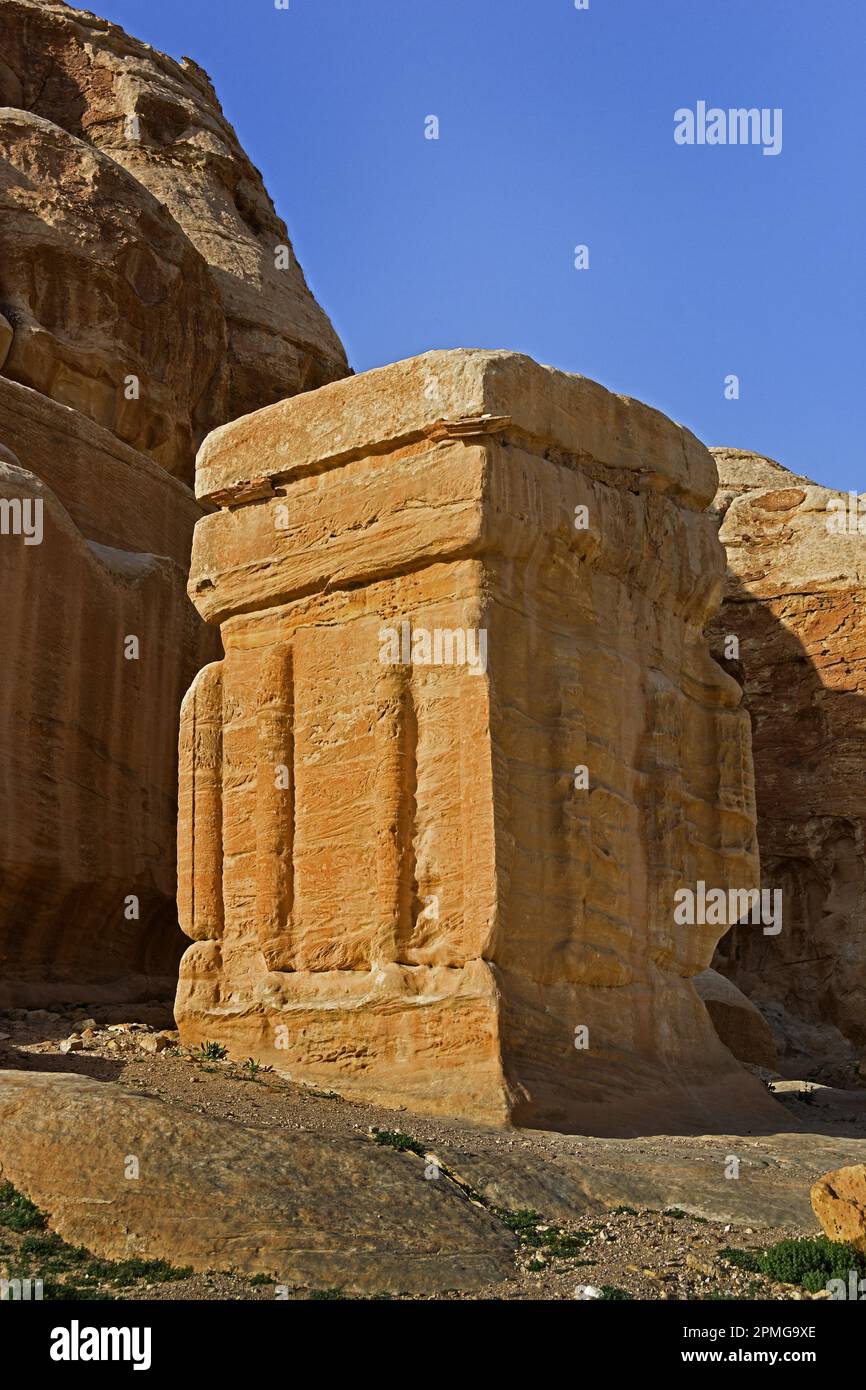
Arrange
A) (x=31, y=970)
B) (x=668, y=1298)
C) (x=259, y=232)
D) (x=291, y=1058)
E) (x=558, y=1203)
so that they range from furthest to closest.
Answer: (x=259, y=232), (x=31, y=970), (x=291, y=1058), (x=558, y=1203), (x=668, y=1298)

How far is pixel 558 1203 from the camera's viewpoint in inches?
360

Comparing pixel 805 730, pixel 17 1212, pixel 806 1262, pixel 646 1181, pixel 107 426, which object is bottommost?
pixel 806 1262

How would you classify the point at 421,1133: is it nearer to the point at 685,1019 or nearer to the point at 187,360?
the point at 685,1019

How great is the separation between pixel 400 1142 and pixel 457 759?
3304 mm

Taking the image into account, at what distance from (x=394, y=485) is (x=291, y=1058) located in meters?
4.47

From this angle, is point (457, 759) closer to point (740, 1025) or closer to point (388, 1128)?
point (388, 1128)

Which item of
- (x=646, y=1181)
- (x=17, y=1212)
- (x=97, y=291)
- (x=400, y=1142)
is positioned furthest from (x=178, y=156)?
(x=17, y=1212)

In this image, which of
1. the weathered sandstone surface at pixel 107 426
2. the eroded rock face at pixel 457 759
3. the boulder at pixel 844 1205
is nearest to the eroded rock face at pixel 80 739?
the weathered sandstone surface at pixel 107 426

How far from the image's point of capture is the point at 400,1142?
9602mm

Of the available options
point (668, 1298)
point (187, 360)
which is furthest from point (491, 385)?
point (187, 360)

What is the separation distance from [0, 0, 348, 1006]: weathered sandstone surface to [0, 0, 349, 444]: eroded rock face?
4 centimetres

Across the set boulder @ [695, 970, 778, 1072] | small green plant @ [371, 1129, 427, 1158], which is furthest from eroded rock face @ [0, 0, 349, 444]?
small green plant @ [371, 1129, 427, 1158]

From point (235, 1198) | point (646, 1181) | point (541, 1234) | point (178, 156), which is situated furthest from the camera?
point (178, 156)

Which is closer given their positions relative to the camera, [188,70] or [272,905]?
[272,905]
